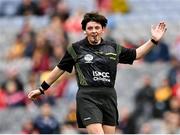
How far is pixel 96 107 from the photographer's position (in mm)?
9750

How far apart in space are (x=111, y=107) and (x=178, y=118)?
5.73 meters

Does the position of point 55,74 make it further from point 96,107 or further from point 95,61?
point 96,107

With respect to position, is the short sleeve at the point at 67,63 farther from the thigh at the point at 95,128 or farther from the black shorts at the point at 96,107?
the thigh at the point at 95,128

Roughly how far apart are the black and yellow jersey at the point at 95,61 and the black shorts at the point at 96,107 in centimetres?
11

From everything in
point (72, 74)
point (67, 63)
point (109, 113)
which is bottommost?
point (72, 74)

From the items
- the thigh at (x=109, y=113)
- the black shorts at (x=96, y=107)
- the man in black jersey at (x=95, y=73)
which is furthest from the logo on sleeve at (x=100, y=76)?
the thigh at (x=109, y=113)

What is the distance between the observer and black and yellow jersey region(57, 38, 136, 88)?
32.1 ft

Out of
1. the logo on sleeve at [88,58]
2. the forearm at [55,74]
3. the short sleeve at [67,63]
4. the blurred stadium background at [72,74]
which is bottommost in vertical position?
the blurred stadium background at [72,74]

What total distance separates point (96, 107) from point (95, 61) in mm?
534

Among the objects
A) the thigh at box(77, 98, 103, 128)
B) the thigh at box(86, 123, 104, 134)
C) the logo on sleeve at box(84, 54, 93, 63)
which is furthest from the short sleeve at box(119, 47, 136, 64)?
the thigh at box(86, 123, 104, 134)

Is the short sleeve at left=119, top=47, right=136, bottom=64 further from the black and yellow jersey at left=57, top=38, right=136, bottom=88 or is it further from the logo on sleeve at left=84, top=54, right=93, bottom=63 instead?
the logo on sleeve at left=84, top=54, right=93, bottom=63

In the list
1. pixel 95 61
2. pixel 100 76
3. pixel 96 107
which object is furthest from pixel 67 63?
pixel 96 107

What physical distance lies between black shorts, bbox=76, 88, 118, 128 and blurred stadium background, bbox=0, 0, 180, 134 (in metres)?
4.87

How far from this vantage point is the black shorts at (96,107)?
9.70 metres
